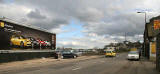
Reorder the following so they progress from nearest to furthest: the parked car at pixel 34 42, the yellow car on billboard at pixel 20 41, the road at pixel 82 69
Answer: the road at pixel 82 69 < the yellow car on billboard at pixel 20 41 < the parked car at pixel 34 42

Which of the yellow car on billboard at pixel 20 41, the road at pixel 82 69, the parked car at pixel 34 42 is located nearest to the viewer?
the road at pixel 82 69

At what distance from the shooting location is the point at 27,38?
30.4 meters

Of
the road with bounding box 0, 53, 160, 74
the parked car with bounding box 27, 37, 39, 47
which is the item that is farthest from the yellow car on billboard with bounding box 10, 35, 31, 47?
the road with bounding box 0, 53, 160, 74

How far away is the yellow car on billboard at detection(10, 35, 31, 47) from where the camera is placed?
26656 mm

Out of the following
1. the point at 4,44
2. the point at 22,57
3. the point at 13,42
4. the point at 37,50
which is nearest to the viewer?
the point at 4,44

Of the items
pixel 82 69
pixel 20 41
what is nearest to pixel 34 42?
pixel 20 41

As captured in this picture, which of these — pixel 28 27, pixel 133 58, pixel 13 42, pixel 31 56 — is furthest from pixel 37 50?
pixel 133 58

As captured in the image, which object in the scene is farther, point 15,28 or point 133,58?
point 133,58

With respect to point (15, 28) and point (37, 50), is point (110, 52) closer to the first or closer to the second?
point (37, 50)

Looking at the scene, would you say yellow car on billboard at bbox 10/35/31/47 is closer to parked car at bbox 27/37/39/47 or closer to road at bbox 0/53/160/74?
parked car at bbox 27/37/39/47

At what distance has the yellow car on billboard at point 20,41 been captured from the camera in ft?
87.5

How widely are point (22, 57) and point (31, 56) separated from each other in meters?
2.95

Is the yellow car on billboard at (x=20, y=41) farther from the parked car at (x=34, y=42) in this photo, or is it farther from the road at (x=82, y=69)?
the road at (x=82, y=69)

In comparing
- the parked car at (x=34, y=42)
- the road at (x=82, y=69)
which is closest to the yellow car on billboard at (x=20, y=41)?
the parked car at (x=34, y=42)
